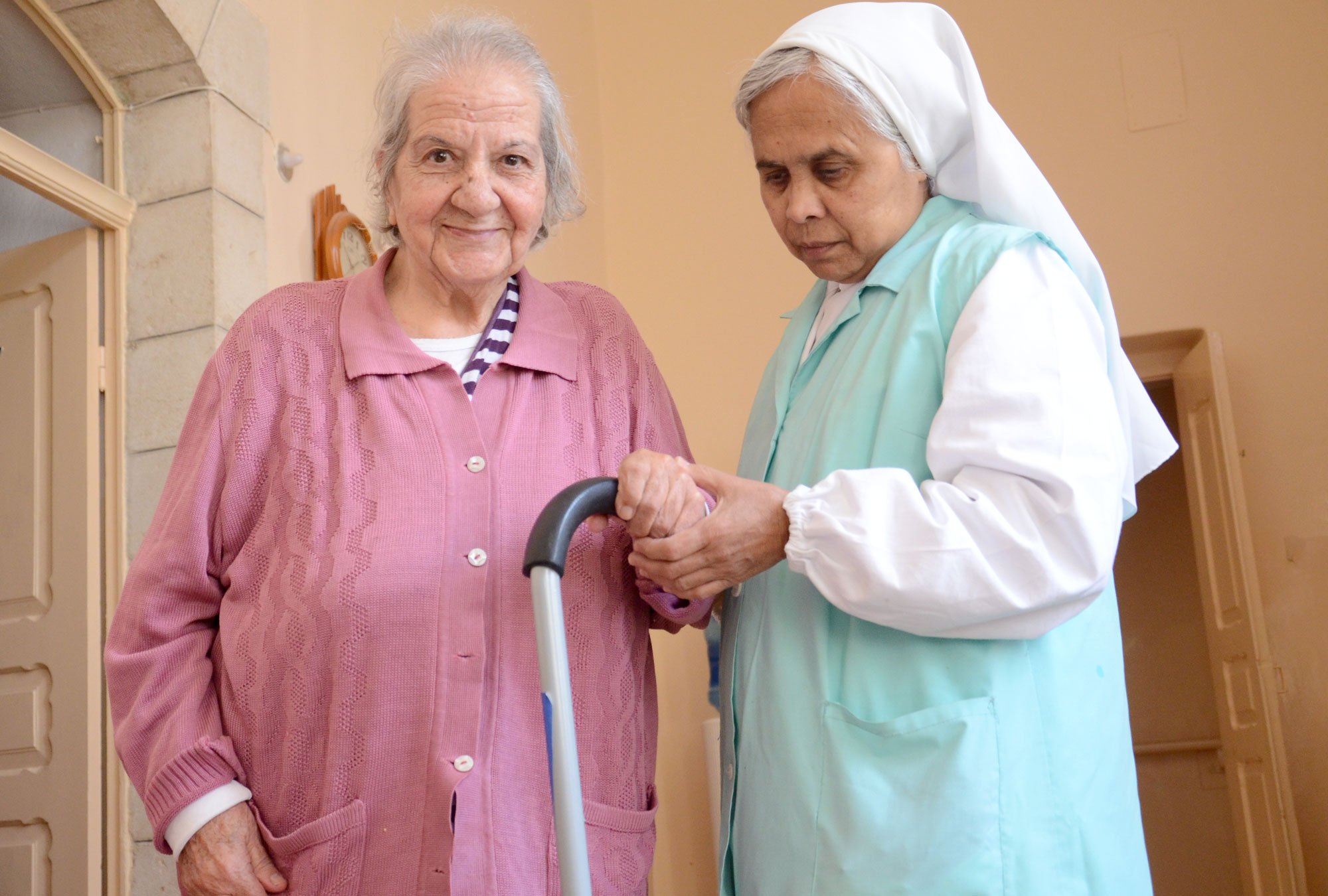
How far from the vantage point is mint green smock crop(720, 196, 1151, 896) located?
124 cm

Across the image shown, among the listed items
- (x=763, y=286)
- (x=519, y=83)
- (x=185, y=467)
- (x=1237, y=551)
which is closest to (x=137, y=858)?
(x=185, y=467)

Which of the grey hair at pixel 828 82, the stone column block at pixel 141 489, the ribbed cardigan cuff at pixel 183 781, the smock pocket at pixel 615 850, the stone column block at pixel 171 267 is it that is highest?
the stone column block at pixel 171 267

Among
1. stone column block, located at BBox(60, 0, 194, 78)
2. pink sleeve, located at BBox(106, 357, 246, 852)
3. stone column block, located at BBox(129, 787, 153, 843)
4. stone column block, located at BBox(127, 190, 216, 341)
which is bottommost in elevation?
stone column block, located at BBox(129, 787, 153, 843)

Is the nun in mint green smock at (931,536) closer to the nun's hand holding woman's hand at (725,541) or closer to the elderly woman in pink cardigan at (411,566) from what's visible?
the nun's hand holding woman's hand at (725,541)

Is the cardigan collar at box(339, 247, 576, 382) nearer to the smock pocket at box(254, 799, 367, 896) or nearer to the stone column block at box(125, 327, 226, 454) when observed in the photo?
the smock pocket at box(254, 799, 367, 896)

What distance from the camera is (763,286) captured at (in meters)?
5.03

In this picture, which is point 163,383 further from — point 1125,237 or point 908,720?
point 1125,237

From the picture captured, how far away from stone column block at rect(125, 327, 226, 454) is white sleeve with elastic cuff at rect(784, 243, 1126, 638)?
1.91 metres

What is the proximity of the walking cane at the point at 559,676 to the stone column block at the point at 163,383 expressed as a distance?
176cm

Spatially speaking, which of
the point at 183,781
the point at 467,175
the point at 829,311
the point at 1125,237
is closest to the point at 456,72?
the point at 467,175

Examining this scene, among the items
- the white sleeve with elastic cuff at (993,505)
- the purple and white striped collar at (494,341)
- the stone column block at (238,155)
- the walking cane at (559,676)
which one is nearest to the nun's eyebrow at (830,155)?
the white sleeve with elastic cuff at (993,505)

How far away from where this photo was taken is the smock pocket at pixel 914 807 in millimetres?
1228

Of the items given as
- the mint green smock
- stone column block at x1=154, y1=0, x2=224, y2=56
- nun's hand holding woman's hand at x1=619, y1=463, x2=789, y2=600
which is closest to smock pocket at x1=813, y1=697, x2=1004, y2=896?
the mint green smock

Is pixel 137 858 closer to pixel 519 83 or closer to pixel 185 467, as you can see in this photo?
pixel 185 467
